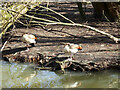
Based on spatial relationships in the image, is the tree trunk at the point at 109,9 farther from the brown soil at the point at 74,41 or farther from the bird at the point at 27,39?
the bird at the point at 27,39

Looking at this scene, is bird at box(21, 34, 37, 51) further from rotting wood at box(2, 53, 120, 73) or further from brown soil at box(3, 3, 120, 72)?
rotting wood at box(2, 53, 120, 73)

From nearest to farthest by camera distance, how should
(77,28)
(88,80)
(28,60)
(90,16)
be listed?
(88,80), (28,60), (77,28), (90,16)

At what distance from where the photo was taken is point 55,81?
18.5 feet

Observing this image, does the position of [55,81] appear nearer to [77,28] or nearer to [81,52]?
[81,52]

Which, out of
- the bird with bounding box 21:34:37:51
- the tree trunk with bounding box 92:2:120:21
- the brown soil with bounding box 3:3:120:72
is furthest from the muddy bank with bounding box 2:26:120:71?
the tree trunk with bounding box 92:2:120:21

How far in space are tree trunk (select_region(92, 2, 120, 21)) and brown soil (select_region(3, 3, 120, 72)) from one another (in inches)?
10.0

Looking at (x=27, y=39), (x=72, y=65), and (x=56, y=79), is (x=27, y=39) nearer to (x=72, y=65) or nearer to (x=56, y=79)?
(x=72, y=65)

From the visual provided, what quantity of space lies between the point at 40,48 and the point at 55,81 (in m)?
2.17

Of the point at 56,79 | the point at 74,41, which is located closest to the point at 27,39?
the point at 74,41

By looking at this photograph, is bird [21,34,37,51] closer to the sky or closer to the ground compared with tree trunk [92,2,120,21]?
closer to the ground

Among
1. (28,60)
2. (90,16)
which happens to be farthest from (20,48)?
(90,16)

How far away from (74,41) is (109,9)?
2.10 m

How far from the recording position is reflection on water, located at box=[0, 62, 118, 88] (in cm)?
538

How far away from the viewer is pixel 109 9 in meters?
9.16
